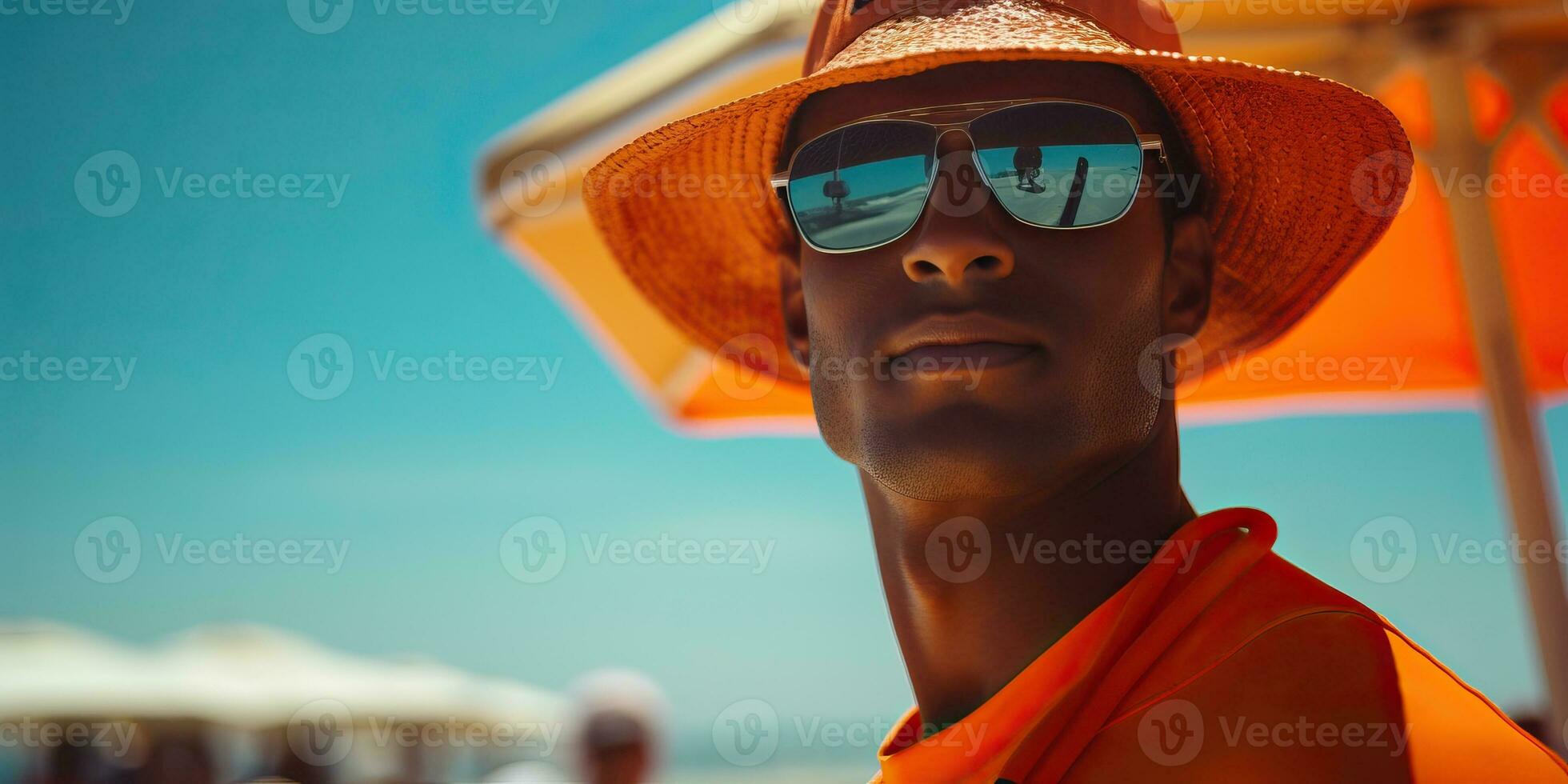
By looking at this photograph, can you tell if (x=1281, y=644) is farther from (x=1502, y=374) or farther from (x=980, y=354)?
(x=1502, y=374)

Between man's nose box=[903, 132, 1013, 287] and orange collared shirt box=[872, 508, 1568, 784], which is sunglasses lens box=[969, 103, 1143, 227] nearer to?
man's nose box=[903, 132, 1013, 287]

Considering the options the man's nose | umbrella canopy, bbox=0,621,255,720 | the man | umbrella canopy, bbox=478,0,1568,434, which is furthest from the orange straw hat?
umbrella canopy, bbox=0,621,255,720

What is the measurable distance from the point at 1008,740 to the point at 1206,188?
1005 millimetres

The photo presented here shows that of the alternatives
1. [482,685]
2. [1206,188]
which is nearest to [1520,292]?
[1206,188]

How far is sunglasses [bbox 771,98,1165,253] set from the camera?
5.30 feet

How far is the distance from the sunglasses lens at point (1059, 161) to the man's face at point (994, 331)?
0.08 ft

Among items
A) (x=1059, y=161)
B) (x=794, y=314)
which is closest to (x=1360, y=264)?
(x=794, y=314)

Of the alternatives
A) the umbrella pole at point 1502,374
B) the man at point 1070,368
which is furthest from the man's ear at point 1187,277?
the umbrella pole at point 1502,374

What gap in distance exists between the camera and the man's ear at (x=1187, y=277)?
186cm

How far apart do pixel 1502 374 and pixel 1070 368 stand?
2.45 metres

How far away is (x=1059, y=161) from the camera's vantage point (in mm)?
1622

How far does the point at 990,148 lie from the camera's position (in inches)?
64.1

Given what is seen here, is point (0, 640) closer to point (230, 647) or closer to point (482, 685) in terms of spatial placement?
point (230, 647)

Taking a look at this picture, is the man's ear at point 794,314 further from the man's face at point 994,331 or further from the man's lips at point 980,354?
the man's lips at point 980,354
